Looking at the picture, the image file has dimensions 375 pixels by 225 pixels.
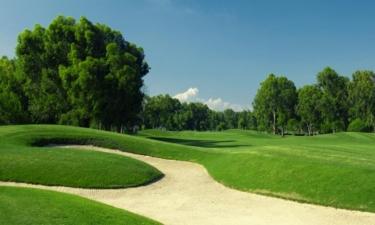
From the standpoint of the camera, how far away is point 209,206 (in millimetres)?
16750

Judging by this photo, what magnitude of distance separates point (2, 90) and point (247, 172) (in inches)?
1681

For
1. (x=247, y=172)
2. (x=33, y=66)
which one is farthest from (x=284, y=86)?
(x=247, y=172)

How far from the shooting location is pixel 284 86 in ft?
319

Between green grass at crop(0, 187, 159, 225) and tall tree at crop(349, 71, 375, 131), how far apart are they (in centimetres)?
8736

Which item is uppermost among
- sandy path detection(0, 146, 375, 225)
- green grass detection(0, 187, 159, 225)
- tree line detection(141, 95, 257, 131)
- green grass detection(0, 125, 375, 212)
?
tree line detection(141, 95, 257, 131)

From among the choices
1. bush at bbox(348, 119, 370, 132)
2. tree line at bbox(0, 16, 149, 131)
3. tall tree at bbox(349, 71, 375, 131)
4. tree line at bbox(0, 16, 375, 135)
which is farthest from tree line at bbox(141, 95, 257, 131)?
tree line at bbox(0, 16, 149, 131)

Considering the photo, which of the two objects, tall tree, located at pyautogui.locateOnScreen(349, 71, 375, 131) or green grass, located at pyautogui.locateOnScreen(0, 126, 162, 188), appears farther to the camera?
tall tree, located at pyautogui.locateOnScreen(349, 71, 375, 131)

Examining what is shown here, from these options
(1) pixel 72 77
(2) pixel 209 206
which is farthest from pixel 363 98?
(2) pixel 209 206

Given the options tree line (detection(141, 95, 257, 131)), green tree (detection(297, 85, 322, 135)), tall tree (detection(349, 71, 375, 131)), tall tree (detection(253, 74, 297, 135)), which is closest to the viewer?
tall tree (detection(349, 71, 375, 131))

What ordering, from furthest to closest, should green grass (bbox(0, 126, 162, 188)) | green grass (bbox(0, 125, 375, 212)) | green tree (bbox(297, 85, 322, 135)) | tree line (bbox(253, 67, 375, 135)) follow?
green tree (bbox(297, 85, 322, 135)) → tree line (bbox(253, 67, 375, 135)) → green grass (bbox(0, 126, 162, 188)) → green grass (bbox(0, 125, 375, 212))

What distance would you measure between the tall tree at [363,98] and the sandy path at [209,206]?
79579mm

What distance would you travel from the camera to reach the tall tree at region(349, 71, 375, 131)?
3578 inches

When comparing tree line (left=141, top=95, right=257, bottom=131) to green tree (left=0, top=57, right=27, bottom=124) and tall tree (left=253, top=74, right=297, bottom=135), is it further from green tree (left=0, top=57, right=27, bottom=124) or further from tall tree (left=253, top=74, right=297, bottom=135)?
green tree (left=0, top=57, right=27, bottom=124)

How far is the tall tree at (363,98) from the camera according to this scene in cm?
9088
